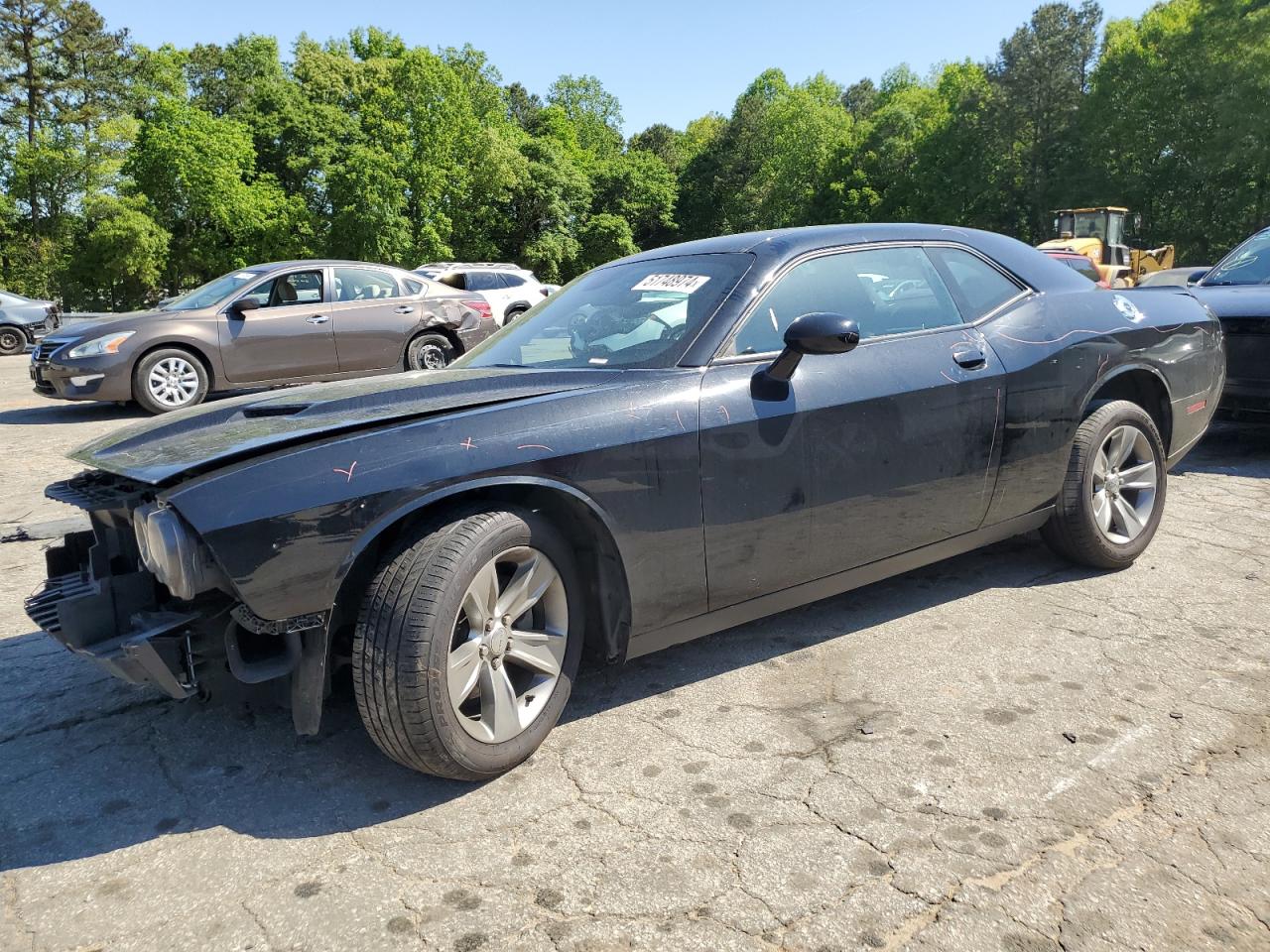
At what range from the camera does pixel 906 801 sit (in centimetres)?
239

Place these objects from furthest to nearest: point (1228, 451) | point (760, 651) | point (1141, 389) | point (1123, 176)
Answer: point (1123, 176)
point (1228, 451)
point (1141, 389)
point (760, 651)

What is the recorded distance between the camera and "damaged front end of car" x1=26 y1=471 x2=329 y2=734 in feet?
7.24

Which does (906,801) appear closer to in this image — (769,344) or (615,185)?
(769,344)

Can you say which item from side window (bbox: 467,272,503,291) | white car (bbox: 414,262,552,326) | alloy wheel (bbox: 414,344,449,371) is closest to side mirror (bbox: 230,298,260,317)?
alloy wheel (bbox: 414,344,449,371)

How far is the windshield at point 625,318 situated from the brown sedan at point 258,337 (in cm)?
649

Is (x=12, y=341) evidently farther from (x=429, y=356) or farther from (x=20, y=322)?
(x=429, y=356)

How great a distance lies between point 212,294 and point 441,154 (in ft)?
132

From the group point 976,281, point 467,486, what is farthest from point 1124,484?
point 467,486

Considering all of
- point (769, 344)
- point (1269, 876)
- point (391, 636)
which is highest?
point (769, 344)

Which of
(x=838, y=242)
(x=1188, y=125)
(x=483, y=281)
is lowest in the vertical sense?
(x=838, y=242)

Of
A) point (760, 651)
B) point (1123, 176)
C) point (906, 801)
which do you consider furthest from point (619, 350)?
point (1123, 176)

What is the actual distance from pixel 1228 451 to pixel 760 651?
5037mm

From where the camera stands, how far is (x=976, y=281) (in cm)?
378

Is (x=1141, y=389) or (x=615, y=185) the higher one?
(x=615, y=185)
